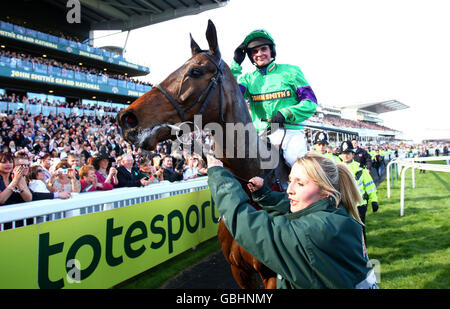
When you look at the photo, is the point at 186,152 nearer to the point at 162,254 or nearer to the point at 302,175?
the point at 302,175

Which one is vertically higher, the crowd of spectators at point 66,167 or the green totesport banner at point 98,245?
the crowd of spectators at point 66,167

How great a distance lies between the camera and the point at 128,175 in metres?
5.23

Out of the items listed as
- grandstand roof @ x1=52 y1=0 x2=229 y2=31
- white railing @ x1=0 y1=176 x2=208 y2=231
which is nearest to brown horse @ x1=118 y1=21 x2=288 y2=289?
white railing @ x1=0 y1=176 x2=208 y2=231

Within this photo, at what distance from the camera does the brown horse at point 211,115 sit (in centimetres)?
178

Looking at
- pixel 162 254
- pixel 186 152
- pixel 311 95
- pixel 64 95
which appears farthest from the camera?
pixel 64 95

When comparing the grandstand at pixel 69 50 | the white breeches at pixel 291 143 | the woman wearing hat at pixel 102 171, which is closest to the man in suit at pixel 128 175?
the woman wearing hat at pixel 102 171

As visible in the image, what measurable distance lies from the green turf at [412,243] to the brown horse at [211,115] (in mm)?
2736

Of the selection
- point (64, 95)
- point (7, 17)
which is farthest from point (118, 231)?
point (7, 17)

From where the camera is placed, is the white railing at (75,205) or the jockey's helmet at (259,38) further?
the jockey's helmet at (259,38)

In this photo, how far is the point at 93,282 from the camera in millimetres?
3168

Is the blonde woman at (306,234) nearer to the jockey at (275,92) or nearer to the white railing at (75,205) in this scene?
the jockey at (275,92)

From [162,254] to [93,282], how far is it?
1191 mm

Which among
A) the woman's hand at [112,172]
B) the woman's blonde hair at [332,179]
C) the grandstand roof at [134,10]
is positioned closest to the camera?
the woman's blonde hair at [332,179]

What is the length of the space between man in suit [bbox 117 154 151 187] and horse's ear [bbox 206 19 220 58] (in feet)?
9.86
